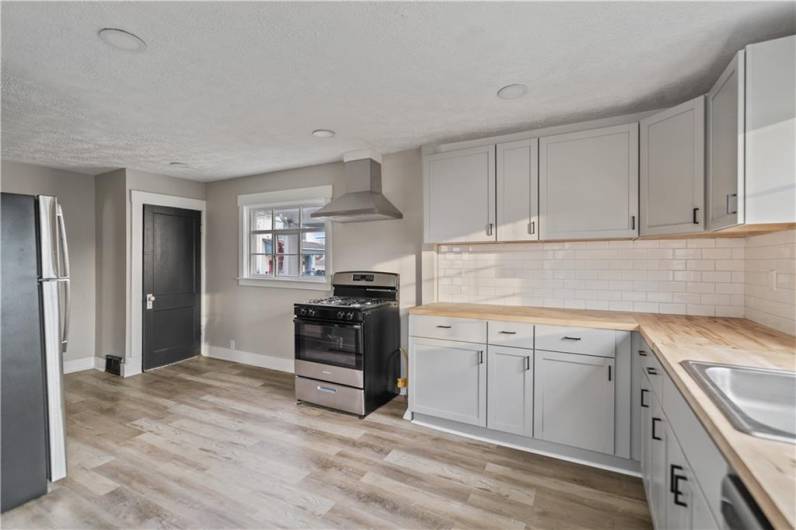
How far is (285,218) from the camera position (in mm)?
4637

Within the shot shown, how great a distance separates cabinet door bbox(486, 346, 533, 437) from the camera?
8.39ft

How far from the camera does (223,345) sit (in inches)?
194

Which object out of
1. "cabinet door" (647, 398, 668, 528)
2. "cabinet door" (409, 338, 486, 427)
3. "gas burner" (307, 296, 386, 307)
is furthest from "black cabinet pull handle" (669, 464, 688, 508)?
"gas burner" (307, 296, 386, 307)

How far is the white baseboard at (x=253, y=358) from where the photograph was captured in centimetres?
441

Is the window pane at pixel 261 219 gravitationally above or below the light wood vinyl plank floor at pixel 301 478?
above

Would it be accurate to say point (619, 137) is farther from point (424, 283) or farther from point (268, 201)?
point (268, 201)

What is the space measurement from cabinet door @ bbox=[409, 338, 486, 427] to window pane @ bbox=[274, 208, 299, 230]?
2.37 m

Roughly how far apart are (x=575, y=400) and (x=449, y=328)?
0.95 meters

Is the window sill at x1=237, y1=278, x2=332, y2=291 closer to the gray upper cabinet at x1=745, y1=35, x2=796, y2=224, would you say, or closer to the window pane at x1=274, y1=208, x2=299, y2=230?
the window pane at x1=274, y1=208, x2=299, y2=230

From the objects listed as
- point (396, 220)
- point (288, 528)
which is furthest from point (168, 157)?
point (288, 528)

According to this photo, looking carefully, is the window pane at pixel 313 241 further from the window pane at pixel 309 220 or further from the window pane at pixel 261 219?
the window pane at pixel 261 219

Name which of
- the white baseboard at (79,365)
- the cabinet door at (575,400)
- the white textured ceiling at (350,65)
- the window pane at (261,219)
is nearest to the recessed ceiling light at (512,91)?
the white textured ceiling at (350,65)

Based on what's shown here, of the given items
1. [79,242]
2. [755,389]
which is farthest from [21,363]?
[755,389]

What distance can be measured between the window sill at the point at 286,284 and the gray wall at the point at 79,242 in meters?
1.78
